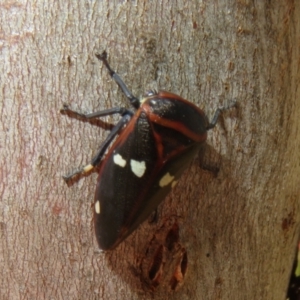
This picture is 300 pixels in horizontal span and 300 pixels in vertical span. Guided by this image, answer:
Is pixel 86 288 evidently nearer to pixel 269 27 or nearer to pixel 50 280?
pixel 50 280

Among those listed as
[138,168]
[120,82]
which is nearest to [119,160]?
[138,168]

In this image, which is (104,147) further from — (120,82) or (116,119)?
(120,82)

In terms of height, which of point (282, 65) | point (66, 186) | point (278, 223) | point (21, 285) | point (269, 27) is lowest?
point (21, 285)

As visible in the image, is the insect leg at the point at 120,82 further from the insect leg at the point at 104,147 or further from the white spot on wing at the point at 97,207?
the white spot on wing at the point at 97,207

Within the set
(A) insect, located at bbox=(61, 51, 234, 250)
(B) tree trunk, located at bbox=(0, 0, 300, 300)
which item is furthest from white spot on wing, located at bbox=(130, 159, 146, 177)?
(B) tree trunk, located at bbox=(0, 0, 300, 300)

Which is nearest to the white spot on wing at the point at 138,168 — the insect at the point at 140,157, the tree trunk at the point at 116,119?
the insect at the point at 140,157

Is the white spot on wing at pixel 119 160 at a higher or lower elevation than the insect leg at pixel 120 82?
lower

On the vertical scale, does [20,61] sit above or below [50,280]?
above

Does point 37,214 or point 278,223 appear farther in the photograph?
point 278,223

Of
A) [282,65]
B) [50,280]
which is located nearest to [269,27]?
[282,65]
